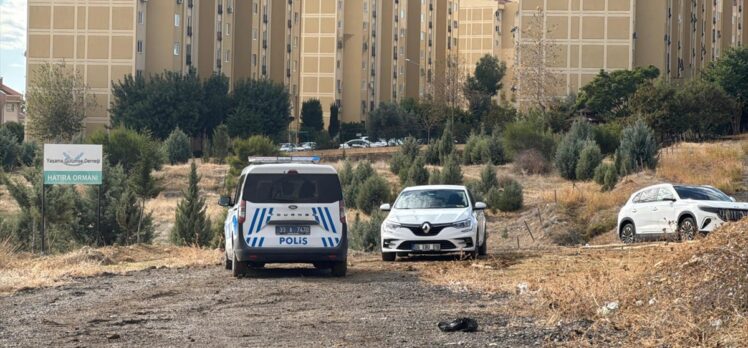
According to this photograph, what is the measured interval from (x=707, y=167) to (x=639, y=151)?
5009mm

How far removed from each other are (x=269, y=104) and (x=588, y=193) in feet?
176

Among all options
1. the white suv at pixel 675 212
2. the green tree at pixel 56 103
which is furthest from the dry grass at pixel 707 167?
the green tree at pixel 56 103

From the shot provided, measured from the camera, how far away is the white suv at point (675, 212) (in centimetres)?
2670

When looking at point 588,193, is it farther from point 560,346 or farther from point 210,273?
point 560,346

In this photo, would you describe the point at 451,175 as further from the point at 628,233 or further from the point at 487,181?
the point at 628,233

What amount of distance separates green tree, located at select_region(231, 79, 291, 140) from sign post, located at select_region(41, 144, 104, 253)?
6440 centimetres

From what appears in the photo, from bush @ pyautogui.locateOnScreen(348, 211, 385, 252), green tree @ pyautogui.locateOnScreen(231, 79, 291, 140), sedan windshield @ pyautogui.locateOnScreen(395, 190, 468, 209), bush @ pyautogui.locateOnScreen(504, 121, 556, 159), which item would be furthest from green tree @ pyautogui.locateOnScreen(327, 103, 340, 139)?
sedan windshield @ pyautogui.locateOnScreen(395, 190, 468, 209)

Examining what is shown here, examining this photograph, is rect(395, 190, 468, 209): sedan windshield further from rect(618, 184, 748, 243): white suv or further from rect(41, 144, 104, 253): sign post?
rect(41, 144, 104, 253): sign post

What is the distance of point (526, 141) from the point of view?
63719 mm

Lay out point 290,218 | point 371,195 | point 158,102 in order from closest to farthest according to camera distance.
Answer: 1. point 290,218
2. point 371,195
3. point 158,102

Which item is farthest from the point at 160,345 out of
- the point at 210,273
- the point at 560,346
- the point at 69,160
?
the point at 69,160

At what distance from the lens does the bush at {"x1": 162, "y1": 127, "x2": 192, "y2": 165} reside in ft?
269

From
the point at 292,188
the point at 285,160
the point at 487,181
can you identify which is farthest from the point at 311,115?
the point at 292,188

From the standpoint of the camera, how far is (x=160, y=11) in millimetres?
94062
